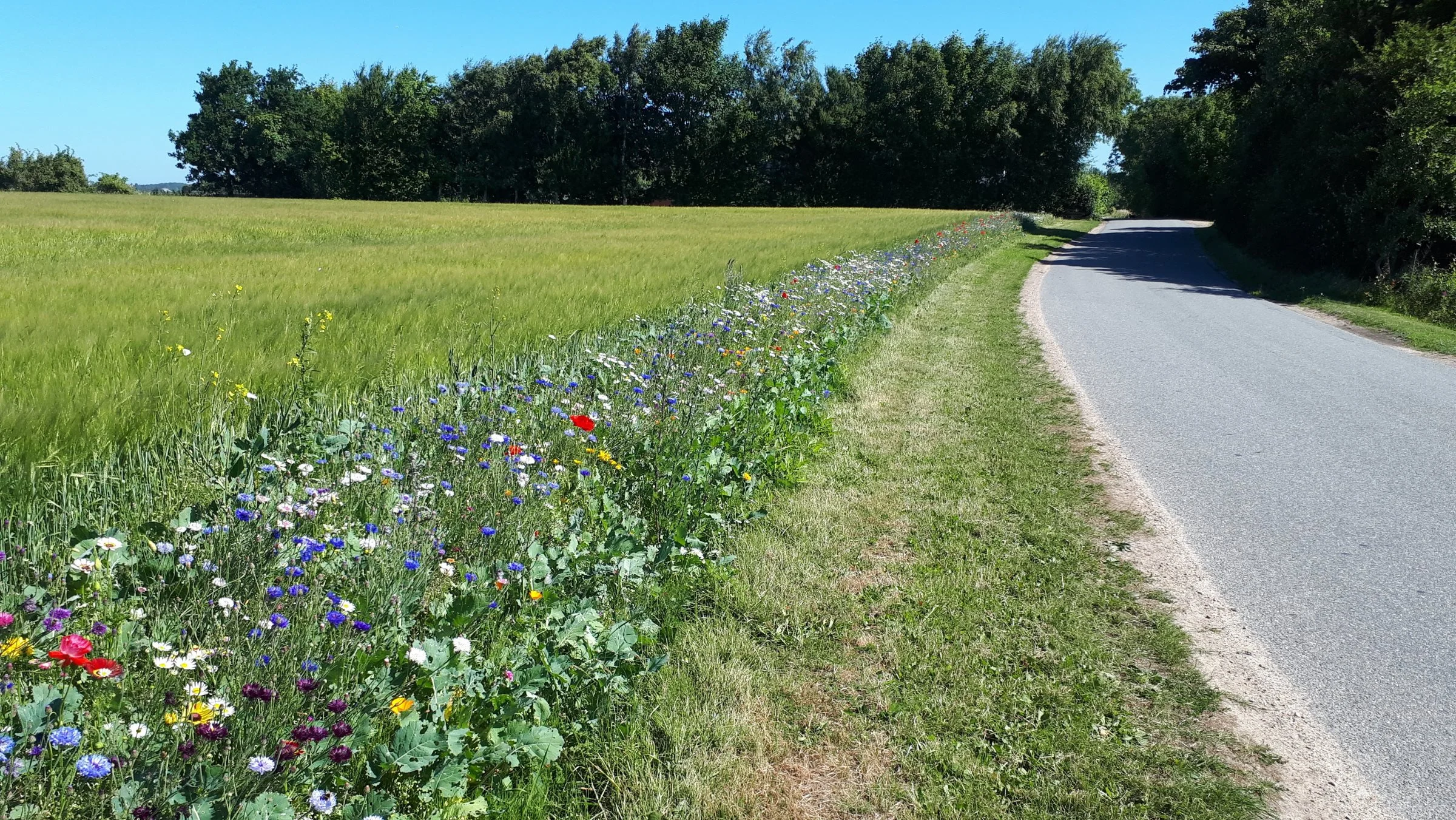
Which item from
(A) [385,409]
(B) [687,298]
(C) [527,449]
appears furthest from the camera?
(B) [687,298]

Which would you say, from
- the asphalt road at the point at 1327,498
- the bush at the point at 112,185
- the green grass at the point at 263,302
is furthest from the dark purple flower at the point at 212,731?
the bush at the point at 112,185

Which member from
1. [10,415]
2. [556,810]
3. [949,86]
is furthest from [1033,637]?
[949,86]

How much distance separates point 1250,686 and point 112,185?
113m

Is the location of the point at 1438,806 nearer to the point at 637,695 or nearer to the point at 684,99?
the point at 637,695

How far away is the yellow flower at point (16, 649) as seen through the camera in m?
1.85

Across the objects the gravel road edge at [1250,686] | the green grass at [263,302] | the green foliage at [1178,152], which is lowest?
the gravel road edge at [1250,686]

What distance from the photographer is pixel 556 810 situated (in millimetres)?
2426

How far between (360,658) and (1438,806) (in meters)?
3.23

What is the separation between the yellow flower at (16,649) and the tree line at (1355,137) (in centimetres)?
2245

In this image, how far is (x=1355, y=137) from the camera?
19.0 metres

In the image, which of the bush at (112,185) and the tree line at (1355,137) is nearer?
the tree line at (1355,137)

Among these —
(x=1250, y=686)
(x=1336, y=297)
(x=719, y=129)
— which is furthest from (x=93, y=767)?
(x=719, y=129)

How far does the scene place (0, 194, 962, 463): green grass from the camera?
391cm

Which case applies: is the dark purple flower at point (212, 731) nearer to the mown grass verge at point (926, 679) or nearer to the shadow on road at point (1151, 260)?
the mown grass verge at point (926, 679)
